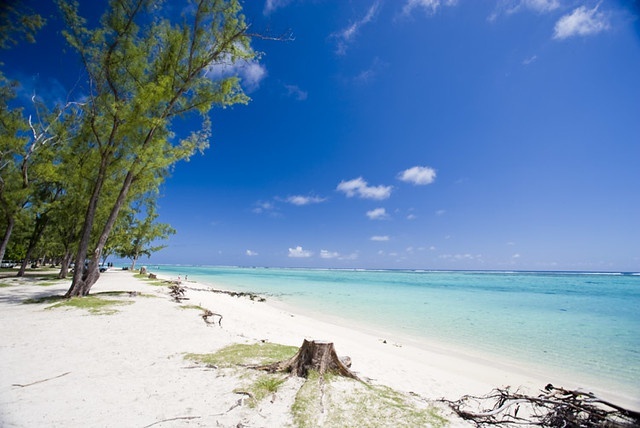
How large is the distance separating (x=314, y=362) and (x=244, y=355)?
196 centimetres

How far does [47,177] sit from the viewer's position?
50.5ft

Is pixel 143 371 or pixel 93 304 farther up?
A: pixel 93 304

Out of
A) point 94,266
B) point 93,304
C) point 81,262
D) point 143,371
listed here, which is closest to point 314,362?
point 143,371

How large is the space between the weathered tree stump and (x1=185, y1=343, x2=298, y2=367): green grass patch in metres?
0.67

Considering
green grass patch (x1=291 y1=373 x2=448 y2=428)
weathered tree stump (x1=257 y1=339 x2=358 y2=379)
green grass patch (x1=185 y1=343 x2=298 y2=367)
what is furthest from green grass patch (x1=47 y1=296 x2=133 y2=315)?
green grass patch (x1=291 y1=373 x2=448 y2=428)

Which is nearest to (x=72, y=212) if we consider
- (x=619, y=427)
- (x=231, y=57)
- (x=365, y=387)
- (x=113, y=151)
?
(x=113, y=151)

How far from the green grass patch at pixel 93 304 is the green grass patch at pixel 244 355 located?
6.62 metres

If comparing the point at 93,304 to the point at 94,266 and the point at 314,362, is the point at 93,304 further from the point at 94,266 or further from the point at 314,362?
the point at 314,362

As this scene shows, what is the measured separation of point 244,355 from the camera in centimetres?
657

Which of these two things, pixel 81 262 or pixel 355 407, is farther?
pixel 81 262

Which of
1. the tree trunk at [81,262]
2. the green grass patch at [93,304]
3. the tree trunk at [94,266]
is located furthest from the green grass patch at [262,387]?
the tree trunk at [81,262]

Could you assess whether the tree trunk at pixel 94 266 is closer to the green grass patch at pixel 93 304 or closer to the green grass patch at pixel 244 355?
the green grass patch at pixel 93 304

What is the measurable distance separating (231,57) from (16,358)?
13497 mm

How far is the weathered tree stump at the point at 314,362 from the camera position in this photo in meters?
5.48
